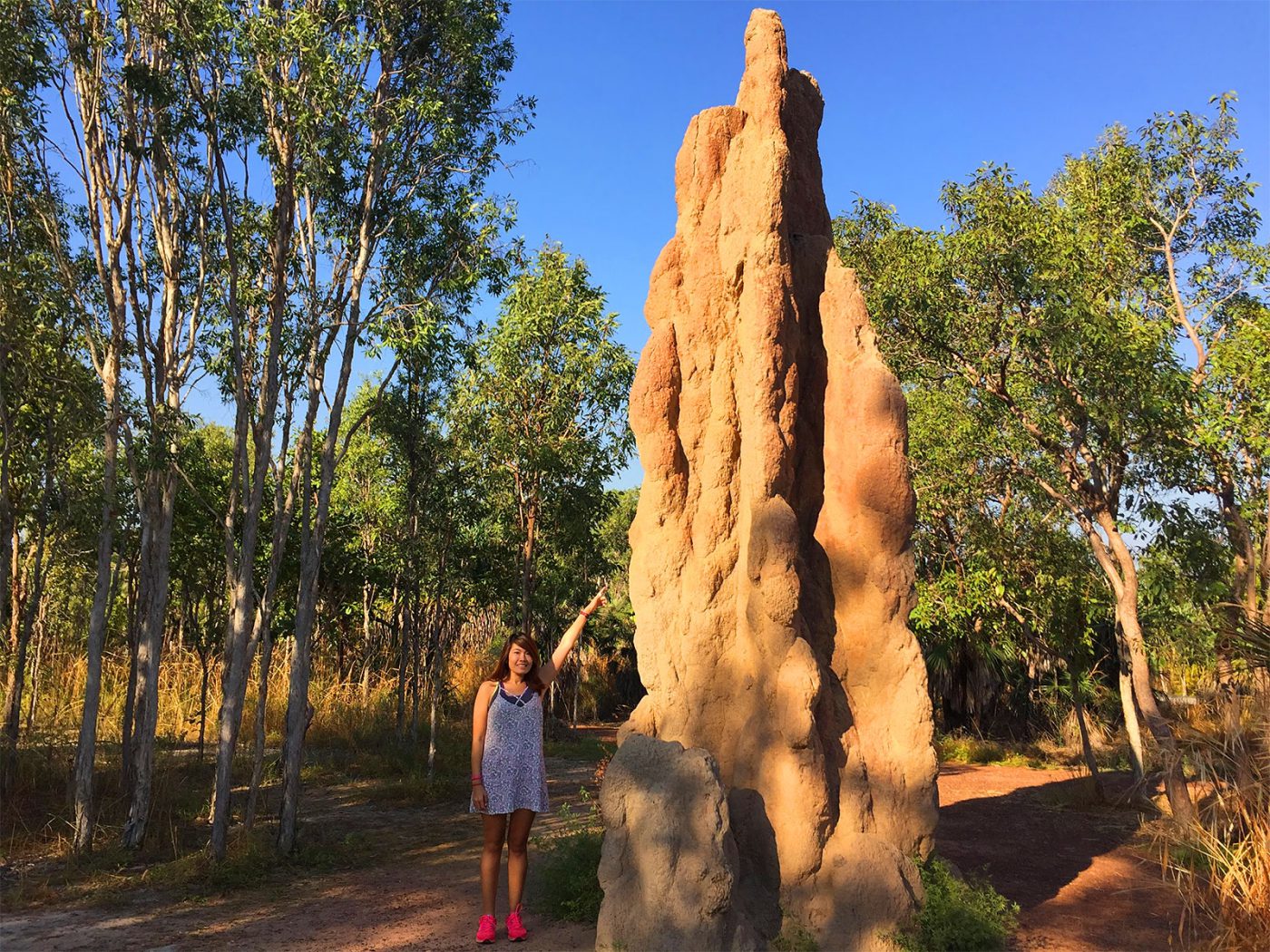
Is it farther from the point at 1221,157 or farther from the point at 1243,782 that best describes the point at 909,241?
the point at 1243,782

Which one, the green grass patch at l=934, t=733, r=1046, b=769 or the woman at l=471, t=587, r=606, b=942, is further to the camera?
the green grass patch at l=934, t=733, r=1046, b=769

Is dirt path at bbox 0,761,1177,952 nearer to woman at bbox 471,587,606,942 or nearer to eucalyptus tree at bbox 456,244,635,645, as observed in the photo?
woman at bbox 471,587,606,942

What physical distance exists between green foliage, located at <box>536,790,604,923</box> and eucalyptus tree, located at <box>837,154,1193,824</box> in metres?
6.06

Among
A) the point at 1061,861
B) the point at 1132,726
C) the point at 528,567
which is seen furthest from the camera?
the point at 528,567

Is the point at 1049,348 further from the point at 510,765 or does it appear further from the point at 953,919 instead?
the point at 510,765

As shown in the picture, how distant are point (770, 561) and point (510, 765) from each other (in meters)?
2.18

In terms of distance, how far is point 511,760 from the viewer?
5.77 metres

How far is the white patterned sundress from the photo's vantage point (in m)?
5.74

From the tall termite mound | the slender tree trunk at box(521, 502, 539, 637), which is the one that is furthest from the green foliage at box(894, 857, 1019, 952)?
the slender tree trunk at box(521, 502, 539, 637)

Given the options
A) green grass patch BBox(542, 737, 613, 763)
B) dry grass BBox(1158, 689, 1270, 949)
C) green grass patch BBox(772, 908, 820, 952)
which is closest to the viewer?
dry grass BBox(1158, 689, 1270, 949)

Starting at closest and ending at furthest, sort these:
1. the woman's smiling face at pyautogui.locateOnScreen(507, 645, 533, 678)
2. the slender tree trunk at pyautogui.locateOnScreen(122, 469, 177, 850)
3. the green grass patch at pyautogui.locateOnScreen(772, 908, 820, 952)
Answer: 1. the green grass patch at pyautogui.locateOnScreen(772, 908, 820, 952)
2. the woman's smiling face at pyautogui.locateOnScreen(507, 645, 533, 678)
3. the slender tree trunk at pyautogui.locateOnScreen(122, 469, 177, 850)

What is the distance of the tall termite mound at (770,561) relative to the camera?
5758 millimetres

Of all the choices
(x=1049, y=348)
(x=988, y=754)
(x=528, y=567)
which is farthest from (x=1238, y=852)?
(x=988, y=754)

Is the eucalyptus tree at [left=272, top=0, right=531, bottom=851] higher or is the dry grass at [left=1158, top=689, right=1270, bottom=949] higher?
the eucalyptus tree at [left=272, top=0, right=531, bottom=851]
